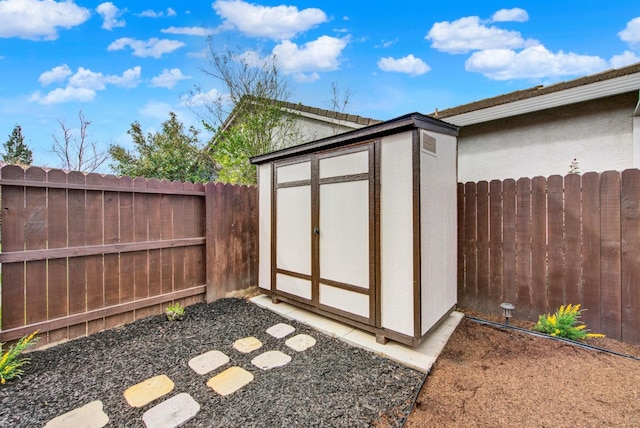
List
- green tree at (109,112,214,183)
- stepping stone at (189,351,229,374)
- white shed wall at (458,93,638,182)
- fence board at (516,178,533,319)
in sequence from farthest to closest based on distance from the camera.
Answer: green tree at (109,112,214,183)
white shed wall at (458,93,638,182)
fence board at (516,178,533,319)
stepping stone at (189,351,229,374)

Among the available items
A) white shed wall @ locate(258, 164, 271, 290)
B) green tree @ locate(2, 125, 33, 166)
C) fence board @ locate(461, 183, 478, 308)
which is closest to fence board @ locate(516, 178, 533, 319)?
fence board @ locate(461, 183, 478, 308)

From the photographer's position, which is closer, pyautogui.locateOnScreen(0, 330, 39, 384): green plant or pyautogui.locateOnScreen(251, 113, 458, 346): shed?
pyautogui.locateOnScreen(0, 330, 39, 384): green plant

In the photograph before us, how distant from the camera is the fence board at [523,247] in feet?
10.2

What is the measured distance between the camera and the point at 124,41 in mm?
6078

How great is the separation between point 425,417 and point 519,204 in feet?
8.34

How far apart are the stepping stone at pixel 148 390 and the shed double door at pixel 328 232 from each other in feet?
5.44

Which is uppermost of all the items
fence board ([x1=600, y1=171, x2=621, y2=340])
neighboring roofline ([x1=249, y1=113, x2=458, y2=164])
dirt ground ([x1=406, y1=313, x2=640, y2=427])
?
neighboring roofline ([x1=249, y1=113, x2=458, y2=164])

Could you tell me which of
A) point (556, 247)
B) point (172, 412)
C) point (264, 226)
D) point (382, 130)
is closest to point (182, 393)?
point (172, 412)

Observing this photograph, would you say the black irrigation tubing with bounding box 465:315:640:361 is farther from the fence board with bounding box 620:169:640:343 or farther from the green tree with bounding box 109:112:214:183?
the green tree with bounding box 109:112:214:183

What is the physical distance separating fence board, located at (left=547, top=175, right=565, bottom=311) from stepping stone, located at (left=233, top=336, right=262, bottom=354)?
320 centimetres

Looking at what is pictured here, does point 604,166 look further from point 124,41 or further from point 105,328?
point 124,41

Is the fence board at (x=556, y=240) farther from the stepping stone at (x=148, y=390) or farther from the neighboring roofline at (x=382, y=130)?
the stepping stone at (x=148, y=390)

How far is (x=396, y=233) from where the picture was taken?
8.55ft

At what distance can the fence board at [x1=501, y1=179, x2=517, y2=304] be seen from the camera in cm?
319
